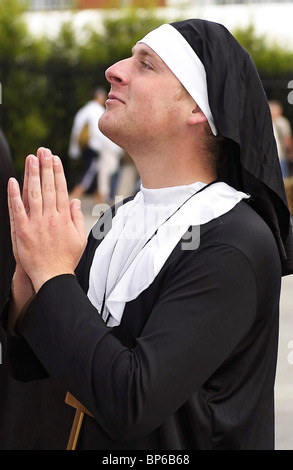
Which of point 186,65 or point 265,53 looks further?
point 265,53

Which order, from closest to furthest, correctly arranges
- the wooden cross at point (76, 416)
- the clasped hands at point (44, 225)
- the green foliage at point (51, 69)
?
the clasped hands at point (44, 225) → the wooden cross at point (76, 416) → the green foliage at point (51, 69)

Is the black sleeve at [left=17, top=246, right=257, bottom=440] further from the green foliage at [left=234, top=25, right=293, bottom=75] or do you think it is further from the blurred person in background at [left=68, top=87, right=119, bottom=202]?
the green foliage at [left=234, top=25, right=293, bottom=75]

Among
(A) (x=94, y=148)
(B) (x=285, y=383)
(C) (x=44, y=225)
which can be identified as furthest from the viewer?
(A) (x=94, y=148)

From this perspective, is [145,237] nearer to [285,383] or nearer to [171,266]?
[171,266]

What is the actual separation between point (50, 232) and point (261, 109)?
23.4 inches

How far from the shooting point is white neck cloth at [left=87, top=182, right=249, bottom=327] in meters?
1.89

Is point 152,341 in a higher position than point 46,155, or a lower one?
lower

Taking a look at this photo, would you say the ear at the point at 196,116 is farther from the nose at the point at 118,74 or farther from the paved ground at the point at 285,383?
the paved ground at the point at 285,383

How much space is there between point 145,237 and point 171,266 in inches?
7.7

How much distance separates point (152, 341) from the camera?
67.0 inches

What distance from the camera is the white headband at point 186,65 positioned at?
2.01 metres

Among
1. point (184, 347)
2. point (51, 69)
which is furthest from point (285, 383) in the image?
point (51, 69)

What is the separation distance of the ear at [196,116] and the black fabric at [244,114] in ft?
0.21

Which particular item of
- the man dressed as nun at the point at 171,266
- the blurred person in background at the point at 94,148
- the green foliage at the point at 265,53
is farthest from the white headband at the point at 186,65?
the green foliage at the point at 265,53
